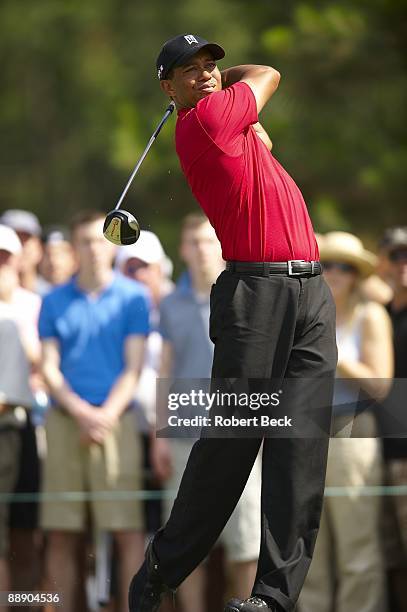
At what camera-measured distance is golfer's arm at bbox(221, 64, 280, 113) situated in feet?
15.8

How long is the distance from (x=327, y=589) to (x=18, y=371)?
79.2 inches

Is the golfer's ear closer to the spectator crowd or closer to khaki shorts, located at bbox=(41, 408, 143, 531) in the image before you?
the spectator crowd

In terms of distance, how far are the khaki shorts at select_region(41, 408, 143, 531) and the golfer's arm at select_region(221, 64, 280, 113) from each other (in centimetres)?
251

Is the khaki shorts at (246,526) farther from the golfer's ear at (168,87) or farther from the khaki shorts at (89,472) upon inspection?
the golfer's ear at (168,87)

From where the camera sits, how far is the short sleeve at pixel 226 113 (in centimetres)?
467

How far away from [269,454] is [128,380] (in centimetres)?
216

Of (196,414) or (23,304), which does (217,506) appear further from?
(23,304)

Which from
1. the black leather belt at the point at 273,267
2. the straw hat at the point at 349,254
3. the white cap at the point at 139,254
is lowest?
the black leather belt at the point at 273,267

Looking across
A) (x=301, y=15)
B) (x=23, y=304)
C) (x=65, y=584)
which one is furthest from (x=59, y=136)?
(x=65, y=584)

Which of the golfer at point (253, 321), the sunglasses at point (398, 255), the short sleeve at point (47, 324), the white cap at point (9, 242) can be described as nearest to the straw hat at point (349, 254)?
the sunglasses at point (398, 255)

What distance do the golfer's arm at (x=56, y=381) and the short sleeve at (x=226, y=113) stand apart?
101 inches

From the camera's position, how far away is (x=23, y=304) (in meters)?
7.43

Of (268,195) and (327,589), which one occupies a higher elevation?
(268,195)

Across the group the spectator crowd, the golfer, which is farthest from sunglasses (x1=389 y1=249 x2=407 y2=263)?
the golfer
